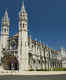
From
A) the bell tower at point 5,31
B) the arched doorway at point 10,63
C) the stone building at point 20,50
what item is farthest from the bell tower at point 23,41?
the bell tower at point 5,31

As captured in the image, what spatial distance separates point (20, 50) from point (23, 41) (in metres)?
3.46

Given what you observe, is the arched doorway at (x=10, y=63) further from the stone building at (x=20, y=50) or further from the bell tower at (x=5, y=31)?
the bell tower at (x=5, y=31)

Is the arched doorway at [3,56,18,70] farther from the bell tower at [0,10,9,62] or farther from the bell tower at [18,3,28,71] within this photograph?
the bell tower at [0,10,9,62]

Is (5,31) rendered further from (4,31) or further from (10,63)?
(10,63)

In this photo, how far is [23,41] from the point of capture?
189ft

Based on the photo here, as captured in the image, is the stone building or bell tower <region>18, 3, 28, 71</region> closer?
bell tower <region>18, 3, 28, 71</region>

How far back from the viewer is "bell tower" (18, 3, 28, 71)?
55.0m

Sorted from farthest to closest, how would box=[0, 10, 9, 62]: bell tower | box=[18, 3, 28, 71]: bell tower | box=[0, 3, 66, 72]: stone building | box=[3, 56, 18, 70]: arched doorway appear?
box=[0, 10, 9, 62]: bell tower, box=[3, 56, 18, 70]: arched doorway, box=[0, 3, 66, 72]: stone building, box=[18, 3, 28, 71]: bell tower

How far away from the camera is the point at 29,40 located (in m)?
61.7

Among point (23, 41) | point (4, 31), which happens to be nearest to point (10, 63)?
point (23, 41)

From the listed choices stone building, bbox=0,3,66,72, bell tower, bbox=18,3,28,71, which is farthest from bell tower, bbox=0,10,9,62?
bell tower, bbox=18,3,28,71

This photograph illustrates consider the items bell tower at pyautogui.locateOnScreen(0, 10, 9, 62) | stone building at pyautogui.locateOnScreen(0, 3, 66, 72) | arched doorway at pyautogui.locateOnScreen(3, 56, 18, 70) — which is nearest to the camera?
stone building at pyautogui.locateOnScreen(0, 3, 66, 72)

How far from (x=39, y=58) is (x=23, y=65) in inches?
397

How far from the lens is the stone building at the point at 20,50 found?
56188 mm
